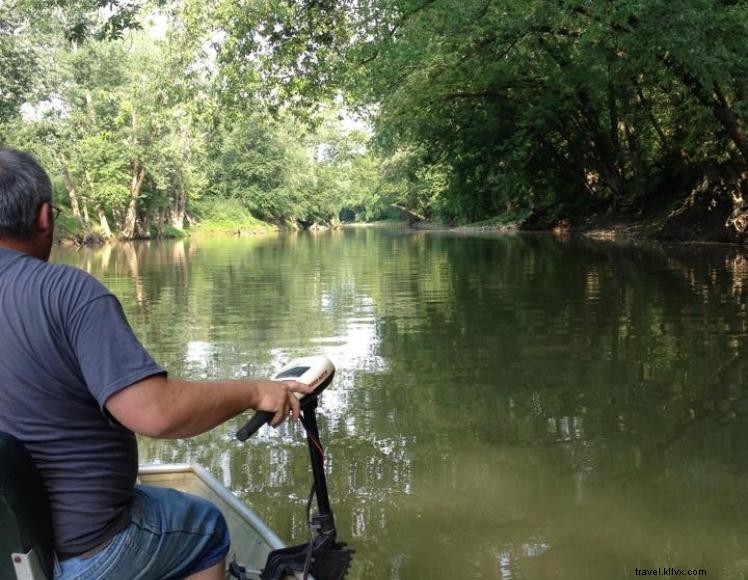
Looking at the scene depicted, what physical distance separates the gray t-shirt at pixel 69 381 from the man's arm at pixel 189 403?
4cm

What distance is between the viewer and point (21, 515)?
1.88 m

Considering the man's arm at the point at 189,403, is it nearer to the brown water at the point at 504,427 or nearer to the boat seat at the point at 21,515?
the boat seat at the point at 21,515

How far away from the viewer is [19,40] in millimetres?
30812

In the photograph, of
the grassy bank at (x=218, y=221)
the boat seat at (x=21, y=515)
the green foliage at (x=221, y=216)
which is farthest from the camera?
the green foliage at (x=221, y=216)

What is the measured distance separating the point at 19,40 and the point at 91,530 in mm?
33369

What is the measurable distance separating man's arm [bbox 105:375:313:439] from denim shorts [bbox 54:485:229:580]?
1.01 ft

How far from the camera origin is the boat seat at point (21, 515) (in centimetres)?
186

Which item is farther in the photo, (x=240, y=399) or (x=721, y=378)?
(x=721, y=378)

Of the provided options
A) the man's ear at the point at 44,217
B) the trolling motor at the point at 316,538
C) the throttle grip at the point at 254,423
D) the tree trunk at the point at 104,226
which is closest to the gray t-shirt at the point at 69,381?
the man's ear at the point at 44,217

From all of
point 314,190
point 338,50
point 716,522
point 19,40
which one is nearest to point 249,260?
point 338,50

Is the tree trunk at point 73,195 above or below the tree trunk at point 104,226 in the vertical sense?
above

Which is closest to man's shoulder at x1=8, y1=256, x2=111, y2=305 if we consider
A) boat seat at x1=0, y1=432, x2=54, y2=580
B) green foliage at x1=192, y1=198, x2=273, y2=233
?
boat seat at x1=0, y1=432, x2=54, y2=580

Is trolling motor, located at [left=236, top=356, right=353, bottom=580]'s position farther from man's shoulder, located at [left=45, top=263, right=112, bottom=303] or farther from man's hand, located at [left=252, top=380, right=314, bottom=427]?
man's shoulder, located at [left=45, top=263, right=112, bottom=303]

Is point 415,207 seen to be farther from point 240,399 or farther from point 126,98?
point 240,399
